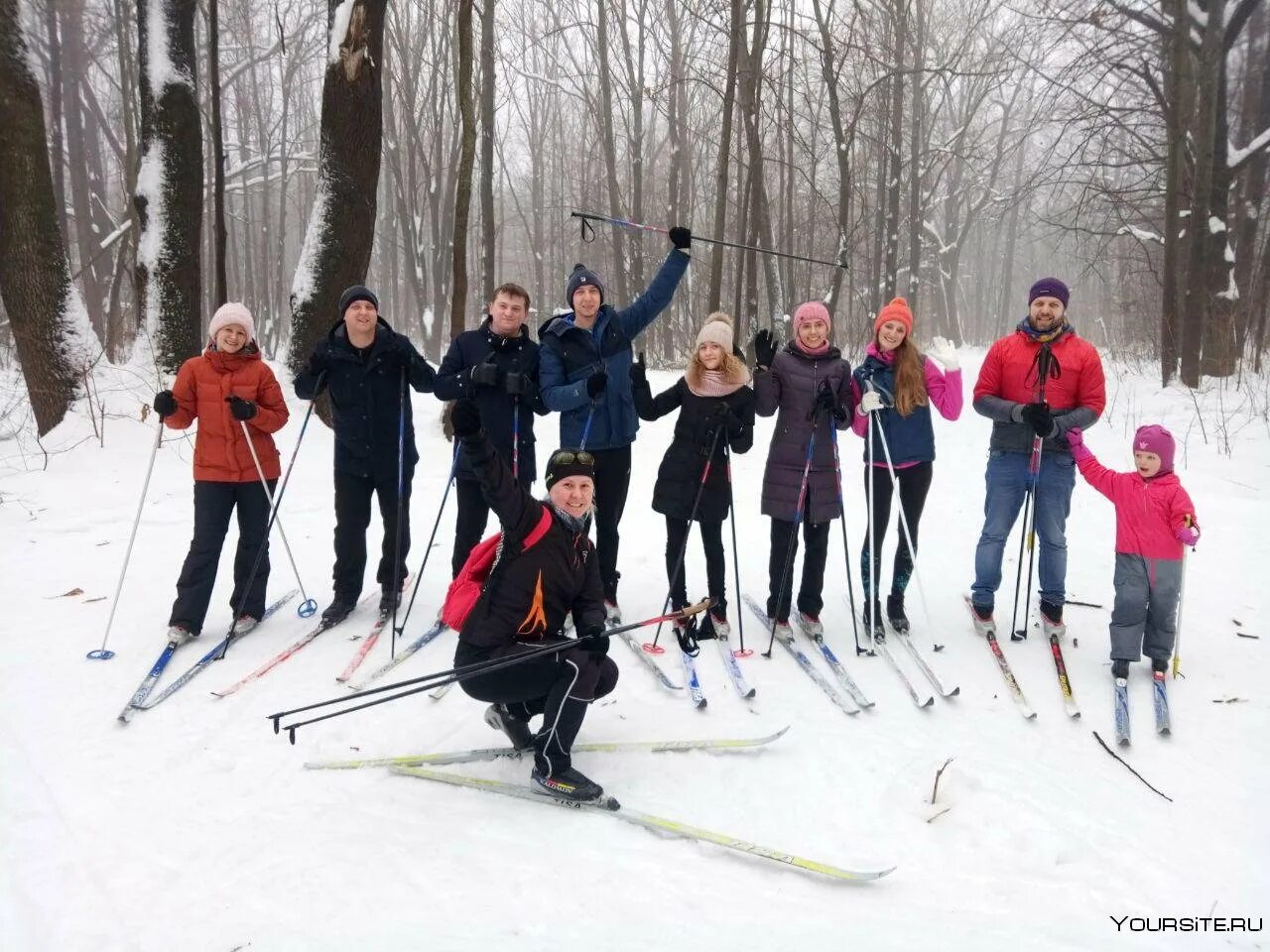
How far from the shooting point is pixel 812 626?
462cm

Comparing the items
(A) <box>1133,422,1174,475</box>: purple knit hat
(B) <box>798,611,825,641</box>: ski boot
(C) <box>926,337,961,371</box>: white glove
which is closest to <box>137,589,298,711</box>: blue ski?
(B) <box>798,611,825,641</box>: ski boot

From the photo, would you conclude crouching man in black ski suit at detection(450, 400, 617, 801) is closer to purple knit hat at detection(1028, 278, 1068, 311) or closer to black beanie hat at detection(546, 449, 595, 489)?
black beanie hat at detection(546, 449, 595, 489)

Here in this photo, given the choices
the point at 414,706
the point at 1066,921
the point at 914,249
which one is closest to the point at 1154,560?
the point at 1066,921

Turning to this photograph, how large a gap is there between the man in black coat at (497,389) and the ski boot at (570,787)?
1825 millimetres

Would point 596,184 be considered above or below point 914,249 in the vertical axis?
above

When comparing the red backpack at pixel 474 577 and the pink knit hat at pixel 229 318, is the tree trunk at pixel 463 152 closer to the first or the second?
the pink knit hat at pixel 229 318

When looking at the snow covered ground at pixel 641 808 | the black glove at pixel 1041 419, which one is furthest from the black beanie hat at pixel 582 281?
the black glove at pixel 1041 419

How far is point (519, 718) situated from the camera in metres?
3.31

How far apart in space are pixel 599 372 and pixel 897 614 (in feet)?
7.72

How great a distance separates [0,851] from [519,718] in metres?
1.85

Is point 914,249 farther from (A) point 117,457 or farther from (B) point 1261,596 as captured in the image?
(A) point 117,457

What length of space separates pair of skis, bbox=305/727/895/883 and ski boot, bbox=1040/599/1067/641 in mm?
1946

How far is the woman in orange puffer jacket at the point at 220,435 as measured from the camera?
173 inches

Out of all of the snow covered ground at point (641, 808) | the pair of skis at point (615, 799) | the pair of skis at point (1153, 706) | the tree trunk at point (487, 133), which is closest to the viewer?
the snow covered ground at point (641, 808)
